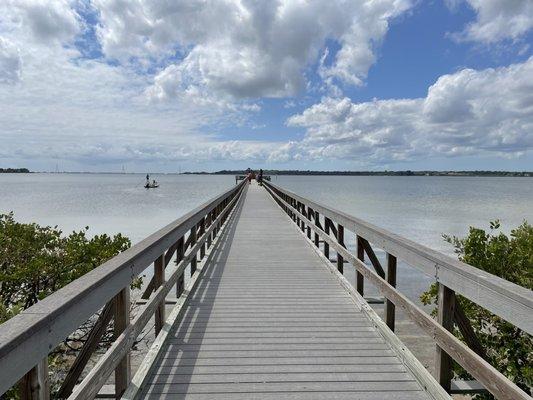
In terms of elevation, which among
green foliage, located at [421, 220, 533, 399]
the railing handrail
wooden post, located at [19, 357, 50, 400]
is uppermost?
the railing handrail

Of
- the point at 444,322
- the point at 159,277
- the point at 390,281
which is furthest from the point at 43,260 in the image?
the point at 444,322

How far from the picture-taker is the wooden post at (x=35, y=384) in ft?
5.38

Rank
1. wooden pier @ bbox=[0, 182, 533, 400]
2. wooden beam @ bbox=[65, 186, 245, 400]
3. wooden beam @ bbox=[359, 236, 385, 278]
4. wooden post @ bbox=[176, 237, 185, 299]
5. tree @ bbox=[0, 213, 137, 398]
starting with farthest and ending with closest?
tree @ bbox=[0, 213, 137, 398]
wooden post @ bbox=[176, 237, 185, 299]
wooden beam @ bbox=[359, 236, 385, 278]
wooden beam @ bbox=[65, 186, 245, 400]
wooden pier @ bbox=[0, 182, 533, 400]

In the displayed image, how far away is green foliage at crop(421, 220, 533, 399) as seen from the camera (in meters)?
4.58

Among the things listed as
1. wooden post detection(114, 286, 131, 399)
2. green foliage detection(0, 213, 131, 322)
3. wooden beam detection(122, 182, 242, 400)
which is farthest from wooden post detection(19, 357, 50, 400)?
green foliage detection(0, 213, 131, 322)

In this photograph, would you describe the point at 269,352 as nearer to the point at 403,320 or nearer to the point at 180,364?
the point at 180,364

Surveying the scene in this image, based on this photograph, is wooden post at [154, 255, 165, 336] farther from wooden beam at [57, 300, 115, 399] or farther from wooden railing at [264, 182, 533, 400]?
wooden railing at [264, 182, 533, 400]

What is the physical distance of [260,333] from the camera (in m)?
4.18

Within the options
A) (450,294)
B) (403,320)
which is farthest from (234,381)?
→ (403,320)

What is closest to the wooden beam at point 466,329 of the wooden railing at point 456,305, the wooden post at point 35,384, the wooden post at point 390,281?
the wooden railing at point 456,305

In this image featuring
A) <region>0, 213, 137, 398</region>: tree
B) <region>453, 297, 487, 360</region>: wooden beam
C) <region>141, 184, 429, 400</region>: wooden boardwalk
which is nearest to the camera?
<region>453, 297, 487, 360</region>: wooden beam

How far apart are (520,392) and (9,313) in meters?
4.64

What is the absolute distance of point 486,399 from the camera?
172 inches

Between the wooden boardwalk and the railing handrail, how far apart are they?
893 mm
